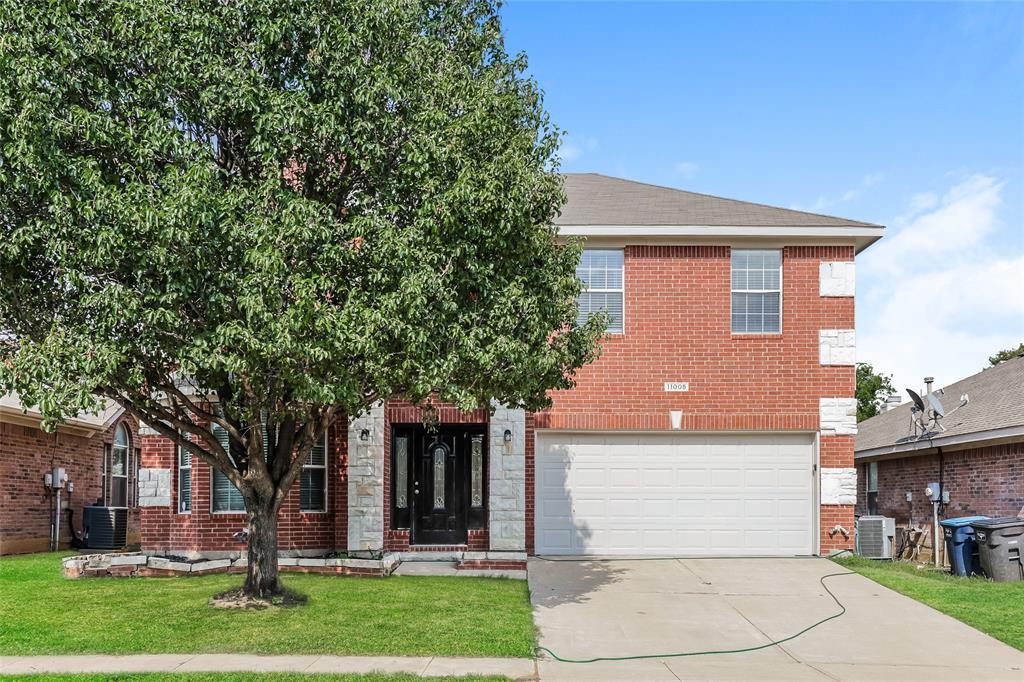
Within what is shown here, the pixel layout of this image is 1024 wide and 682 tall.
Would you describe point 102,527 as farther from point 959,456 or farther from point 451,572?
point 959,456

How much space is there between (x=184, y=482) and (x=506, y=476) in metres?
5.60

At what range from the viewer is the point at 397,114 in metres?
9.94

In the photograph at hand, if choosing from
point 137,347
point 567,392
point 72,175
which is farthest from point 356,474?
point 72,175

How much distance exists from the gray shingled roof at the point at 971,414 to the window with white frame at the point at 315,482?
11369 mm

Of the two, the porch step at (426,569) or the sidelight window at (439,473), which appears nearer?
the porch step at (426,569)

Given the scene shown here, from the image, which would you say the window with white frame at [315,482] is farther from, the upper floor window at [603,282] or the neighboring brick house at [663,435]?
the upper floor window at [603,282]

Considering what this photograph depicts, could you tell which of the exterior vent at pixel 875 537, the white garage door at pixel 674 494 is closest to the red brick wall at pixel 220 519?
the white garage door at pixel 674 494

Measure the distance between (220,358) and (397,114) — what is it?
3297mm

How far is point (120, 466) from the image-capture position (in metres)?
23.1

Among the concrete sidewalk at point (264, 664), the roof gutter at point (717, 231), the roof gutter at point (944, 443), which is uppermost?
the roof gutter at point (717, 231)

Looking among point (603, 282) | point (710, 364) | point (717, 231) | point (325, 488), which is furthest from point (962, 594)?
point (325, 488)

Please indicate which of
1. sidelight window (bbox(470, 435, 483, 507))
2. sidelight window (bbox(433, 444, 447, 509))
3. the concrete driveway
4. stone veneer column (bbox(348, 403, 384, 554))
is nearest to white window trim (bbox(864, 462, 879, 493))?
the concrete driveway

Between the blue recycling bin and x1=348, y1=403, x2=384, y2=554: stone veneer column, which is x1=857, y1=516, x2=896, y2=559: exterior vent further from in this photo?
x1=348, y1=403, x2=384, y2=554: stone veneer column

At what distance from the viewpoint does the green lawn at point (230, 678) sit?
795 centimetres
